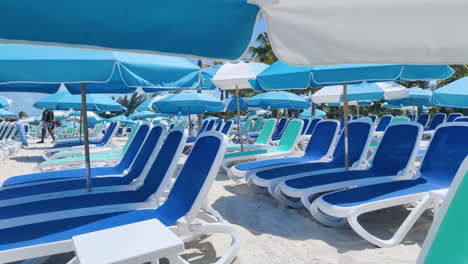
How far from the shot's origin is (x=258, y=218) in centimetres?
405

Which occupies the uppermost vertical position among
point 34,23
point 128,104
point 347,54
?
point 34,23

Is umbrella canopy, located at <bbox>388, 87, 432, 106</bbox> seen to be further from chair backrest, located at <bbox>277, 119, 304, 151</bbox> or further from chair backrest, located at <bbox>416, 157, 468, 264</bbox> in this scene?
chair backrest, located at <bbox>416, 157, 468, 264</bbox>

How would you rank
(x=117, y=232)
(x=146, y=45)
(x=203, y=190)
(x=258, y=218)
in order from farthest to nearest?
(x=258, y=218)
(x=203, y=190)
(x=117, y=232)
(x=146, y=45)

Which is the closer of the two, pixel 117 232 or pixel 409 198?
pixel 117 232

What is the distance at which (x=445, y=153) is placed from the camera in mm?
3855

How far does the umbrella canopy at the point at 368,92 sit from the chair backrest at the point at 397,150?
3.61 m

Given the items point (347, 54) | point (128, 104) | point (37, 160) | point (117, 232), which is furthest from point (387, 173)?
point (128, 104)

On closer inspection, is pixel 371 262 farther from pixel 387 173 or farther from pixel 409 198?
pixel 387 173

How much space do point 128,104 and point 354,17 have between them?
183ft

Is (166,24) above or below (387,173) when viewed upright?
above

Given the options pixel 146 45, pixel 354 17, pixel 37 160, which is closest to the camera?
pixel 354 17

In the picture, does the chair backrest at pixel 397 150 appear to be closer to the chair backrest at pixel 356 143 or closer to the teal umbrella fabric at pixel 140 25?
the chair backrest at pixel 356 143

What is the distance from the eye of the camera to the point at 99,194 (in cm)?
364

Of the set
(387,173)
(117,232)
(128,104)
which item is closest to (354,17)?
(117,232)
